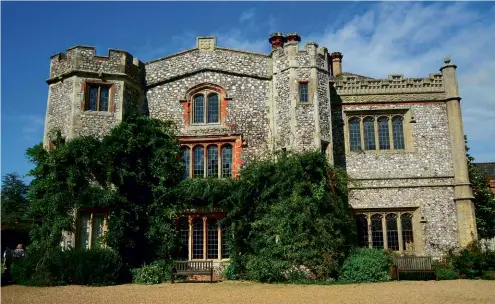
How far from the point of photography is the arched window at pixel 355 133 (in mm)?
19195

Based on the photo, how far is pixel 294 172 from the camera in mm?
15742

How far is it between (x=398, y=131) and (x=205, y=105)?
851 centimetres

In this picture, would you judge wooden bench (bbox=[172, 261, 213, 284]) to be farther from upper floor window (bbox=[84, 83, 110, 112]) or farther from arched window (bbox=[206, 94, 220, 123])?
upper floor window (bbox=[84, 83, 110, 112])

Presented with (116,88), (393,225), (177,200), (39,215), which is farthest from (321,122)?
(39,215)

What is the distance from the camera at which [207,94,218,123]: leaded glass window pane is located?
62.4ft

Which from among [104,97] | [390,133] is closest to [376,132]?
[390,133]

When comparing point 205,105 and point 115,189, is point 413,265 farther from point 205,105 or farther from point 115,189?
point 115,189

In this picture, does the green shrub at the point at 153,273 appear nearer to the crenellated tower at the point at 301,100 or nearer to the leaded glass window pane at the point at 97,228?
the leaded glass window pane at the point at 97,228

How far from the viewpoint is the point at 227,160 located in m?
18.5

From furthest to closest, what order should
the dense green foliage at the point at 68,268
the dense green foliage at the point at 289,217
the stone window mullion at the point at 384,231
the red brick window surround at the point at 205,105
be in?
the red brick window surround at the point at 205,105 < the stone window mullion at the point at 384,231 < the dense green foliage at the point at 289,217 < the dense green foliage at the point at 68,268

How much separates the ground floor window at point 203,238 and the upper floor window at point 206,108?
423cm

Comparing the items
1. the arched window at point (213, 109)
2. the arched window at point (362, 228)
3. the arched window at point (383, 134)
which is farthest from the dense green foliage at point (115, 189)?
the arched window at point (383, 134)

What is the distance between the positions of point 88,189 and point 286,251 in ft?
24.6

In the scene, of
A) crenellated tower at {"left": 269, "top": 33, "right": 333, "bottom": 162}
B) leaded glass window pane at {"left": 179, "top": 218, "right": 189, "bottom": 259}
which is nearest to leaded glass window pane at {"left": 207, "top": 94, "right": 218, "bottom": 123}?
crenellated tower at {"left": 269, "top": 33, "right": 333, "bottom": 162}
